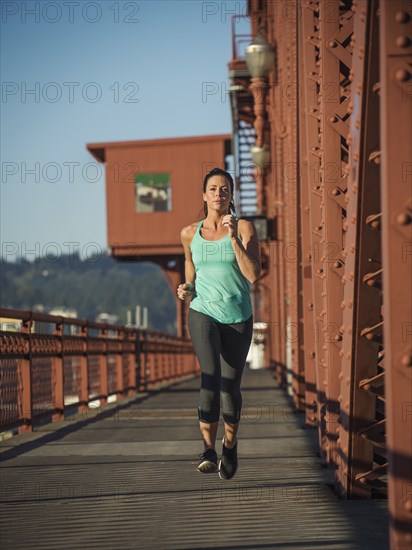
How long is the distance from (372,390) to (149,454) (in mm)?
3850

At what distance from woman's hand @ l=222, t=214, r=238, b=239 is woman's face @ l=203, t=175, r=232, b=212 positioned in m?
0.34

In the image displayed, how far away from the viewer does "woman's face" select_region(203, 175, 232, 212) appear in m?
6.78

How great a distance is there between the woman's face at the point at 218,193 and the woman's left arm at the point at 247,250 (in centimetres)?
17

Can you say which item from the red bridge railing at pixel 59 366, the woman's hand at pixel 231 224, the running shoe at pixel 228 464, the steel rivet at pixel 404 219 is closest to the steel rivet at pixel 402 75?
the steel rivet at pixel 404 219

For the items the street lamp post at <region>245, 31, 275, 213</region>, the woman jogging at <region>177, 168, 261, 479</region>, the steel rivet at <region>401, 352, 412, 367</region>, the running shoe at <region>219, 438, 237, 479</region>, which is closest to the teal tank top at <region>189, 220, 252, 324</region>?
the woman jogging at <region>177, 168, 261, 479</region>

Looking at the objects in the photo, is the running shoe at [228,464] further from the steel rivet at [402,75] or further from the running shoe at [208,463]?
the steel rivet at [402,75]

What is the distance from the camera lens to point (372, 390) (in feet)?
18.5

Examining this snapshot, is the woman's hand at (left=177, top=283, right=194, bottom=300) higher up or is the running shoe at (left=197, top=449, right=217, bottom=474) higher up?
the woman's hand at (left=177, top=283, right=194, bottom=300)

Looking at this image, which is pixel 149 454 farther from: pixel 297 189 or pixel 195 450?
pixel 297 189

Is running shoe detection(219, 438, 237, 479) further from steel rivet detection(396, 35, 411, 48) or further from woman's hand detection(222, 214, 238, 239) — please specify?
steel rivet detection(396, 35, 411, 48)

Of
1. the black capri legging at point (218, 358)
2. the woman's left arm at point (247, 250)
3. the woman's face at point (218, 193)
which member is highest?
the woman's face at point (218, 193)

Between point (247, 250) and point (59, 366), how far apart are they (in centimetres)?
742

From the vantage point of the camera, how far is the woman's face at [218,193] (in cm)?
678

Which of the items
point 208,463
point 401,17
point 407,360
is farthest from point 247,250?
point 401,17
